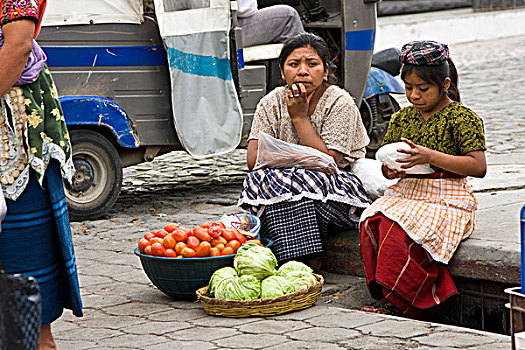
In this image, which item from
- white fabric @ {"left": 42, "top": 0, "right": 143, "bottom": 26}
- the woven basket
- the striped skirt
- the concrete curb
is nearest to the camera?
the striped skirt

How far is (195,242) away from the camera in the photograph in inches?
172

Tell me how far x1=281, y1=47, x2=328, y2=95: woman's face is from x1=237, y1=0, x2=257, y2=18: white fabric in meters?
2.31

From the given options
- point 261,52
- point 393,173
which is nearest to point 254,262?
point 393,173

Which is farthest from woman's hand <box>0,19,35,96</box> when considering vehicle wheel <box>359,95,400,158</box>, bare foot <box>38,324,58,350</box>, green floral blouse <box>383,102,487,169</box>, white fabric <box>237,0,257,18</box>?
vehicle wheel <box>359,95,400,158</box>

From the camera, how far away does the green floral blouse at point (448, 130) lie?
4.18m

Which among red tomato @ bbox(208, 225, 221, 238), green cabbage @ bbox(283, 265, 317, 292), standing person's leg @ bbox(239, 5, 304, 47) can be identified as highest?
standing person's leg @ bbox(239, 5, 304, 47)

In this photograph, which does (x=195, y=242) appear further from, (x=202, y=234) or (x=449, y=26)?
(x=449, y=26)

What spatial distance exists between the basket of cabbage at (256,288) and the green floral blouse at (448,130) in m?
0.90

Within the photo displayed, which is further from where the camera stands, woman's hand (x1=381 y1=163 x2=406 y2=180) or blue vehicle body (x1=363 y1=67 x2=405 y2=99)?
blue vehicle body (x1=363 y1=67 x2=405 y2=99)

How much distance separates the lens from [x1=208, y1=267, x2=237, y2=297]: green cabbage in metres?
4.15

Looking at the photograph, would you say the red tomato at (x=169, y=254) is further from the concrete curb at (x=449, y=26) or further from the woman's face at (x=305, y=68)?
the concrete curb at (x=449, y=26)

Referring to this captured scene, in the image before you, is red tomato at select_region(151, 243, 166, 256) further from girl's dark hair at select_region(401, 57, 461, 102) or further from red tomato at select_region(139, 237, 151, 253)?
girl's dark hair at select_region(401, 57, 461, 102)

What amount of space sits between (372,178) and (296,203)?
541 mm

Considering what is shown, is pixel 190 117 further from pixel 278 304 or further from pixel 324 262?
pixel 278 304
